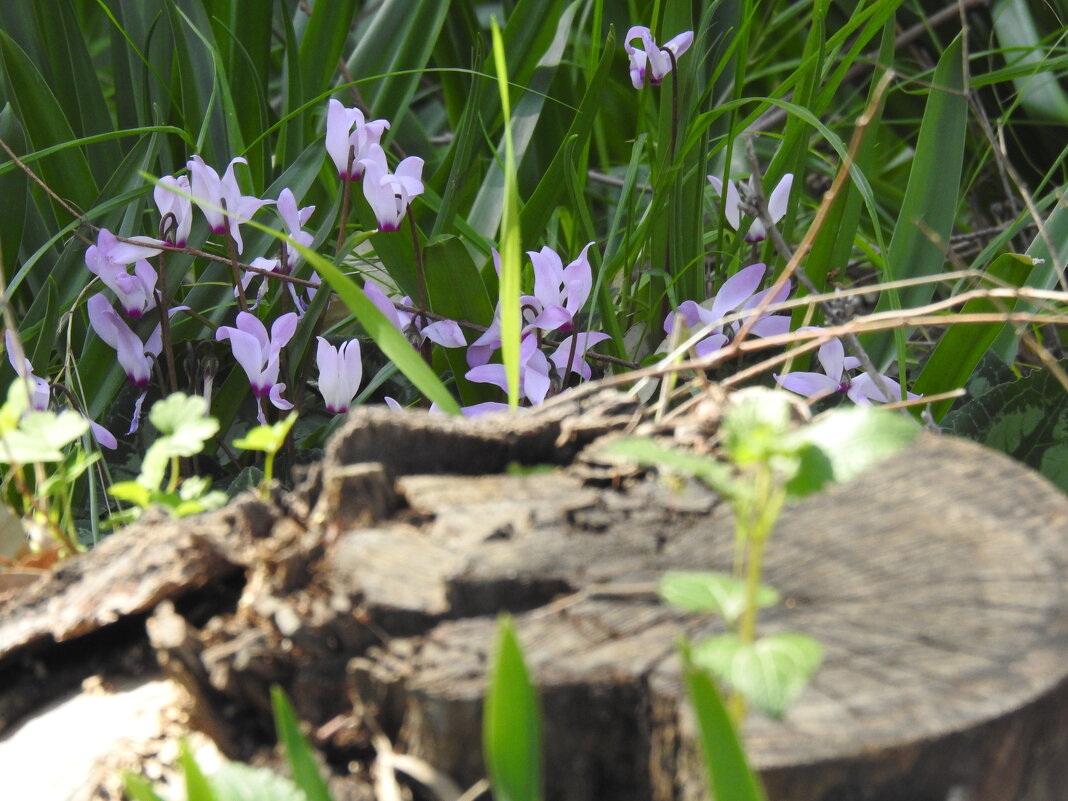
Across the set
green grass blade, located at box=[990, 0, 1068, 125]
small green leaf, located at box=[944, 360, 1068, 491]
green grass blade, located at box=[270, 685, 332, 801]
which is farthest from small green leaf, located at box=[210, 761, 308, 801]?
green grass blade, located at box=[990, 0, 1068, 125]

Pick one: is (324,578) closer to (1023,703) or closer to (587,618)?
(587,618)

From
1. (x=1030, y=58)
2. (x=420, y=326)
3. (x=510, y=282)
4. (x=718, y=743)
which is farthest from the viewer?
(x=1030, y=58)

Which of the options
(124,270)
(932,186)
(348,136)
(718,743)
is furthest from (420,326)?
(718,743)

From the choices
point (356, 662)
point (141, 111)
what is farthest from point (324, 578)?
point (141, 111)

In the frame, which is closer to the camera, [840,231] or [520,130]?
[840,231]

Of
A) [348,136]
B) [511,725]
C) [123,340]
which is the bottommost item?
[123,340]

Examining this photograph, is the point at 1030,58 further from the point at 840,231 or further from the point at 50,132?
the point at 50,132

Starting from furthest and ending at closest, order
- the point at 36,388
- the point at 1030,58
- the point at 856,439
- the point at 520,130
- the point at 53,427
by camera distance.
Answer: the point at 1030,58 < the point at 520,130 < the point at 36,388 < the point at 53,427 < the point at 856,439

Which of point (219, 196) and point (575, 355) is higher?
point (219, 196)
